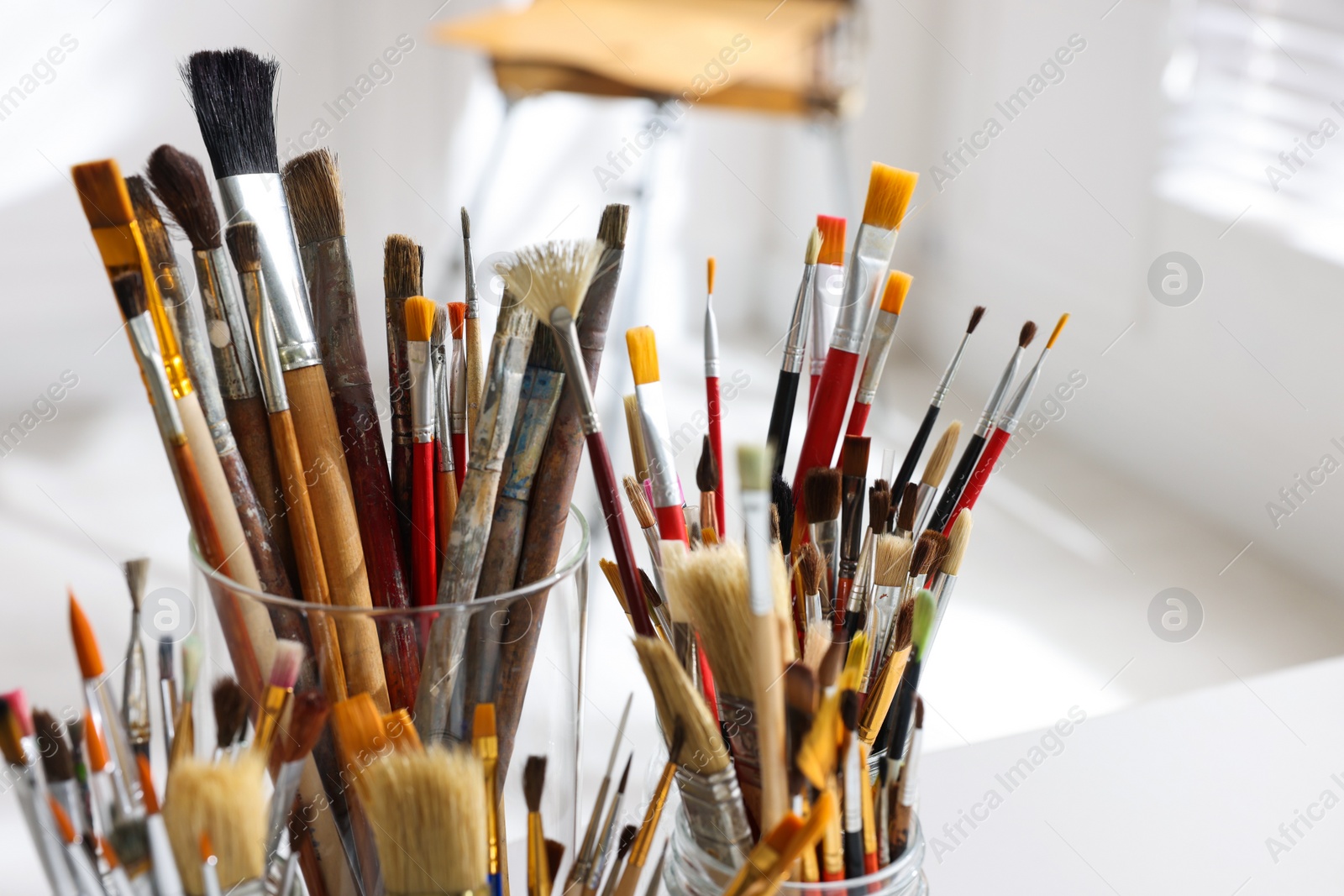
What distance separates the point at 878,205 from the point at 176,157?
0.24 metres

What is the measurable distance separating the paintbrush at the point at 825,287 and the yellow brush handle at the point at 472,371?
12 centimetres

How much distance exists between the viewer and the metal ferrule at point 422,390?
16.1 inches

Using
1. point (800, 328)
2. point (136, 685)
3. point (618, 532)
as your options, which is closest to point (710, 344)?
point (800, 328)

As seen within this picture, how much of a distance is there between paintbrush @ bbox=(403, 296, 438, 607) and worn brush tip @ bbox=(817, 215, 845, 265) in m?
0.15

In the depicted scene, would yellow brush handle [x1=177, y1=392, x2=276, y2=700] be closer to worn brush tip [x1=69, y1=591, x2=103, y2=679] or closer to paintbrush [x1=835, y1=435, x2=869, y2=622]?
worn brush tip [x1=69, y1=591, x2=103, y2=679]

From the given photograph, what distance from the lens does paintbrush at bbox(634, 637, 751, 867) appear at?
348 millimetres

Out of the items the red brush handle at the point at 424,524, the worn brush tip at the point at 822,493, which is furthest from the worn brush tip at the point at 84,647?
the worn brush tip at the point at 822,493

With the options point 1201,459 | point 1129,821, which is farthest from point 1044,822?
point 1201,459

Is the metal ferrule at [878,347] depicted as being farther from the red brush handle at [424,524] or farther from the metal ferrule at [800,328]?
the red brush handle at [424,524]

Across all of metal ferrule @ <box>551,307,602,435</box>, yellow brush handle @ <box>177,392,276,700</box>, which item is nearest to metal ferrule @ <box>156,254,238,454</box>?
yellow brush handle @ <box>177,392,276,700</box>

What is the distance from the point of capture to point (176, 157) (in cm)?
38

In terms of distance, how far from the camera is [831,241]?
1.51 ft

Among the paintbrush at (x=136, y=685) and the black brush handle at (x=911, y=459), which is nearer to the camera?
the paintbrush at (x=136, y=685)

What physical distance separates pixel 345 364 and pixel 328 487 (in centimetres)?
5
